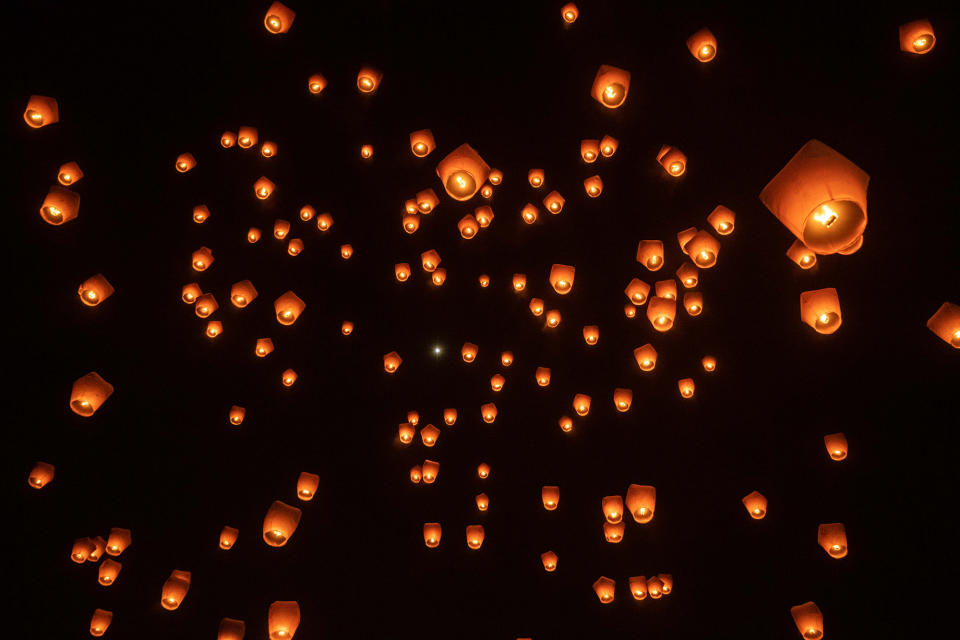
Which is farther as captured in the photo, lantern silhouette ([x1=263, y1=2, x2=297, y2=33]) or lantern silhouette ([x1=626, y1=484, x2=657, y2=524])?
lantern silhouette ([x1=626, y1=484, x2=657, y2=524])

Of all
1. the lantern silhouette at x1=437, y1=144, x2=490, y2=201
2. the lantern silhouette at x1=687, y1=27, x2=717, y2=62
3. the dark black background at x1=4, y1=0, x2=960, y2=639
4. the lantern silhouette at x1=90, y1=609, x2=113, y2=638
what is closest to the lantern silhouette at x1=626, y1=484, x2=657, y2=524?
the dark black background at x1=4, y1=0, x2=960, y2=639

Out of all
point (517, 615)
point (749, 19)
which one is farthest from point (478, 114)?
point (517, 615)

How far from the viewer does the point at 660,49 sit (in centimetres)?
392

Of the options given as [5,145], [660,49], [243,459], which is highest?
[660,49]

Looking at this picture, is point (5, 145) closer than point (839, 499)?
Yes

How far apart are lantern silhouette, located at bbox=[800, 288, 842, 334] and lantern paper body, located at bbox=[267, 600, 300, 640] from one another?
137 inches

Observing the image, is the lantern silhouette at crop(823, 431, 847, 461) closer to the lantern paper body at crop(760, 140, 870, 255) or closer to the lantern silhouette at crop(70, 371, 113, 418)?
the lantern paper body at crop(760, 140, 870, 255)

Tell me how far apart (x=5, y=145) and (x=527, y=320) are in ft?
13.8

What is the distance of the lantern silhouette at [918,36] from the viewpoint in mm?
2830

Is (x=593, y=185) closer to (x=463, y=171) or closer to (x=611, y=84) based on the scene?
(x=611, y=84)

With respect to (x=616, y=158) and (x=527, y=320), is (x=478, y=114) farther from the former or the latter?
(x=527, y=320)

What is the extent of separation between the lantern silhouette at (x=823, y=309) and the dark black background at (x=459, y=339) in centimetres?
133

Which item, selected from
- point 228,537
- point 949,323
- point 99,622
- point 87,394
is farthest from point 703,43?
point 99,622

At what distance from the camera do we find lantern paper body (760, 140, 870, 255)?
162 centimetres
